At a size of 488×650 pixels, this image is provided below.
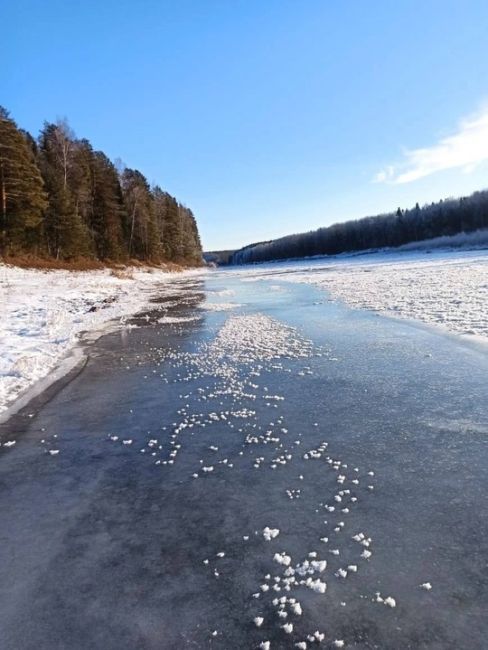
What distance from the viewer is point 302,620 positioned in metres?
2.46

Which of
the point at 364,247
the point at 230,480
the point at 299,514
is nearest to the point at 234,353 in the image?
the point at 230,480

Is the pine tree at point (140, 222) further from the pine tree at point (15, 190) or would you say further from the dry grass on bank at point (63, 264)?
the pine tree at point (15, 190)

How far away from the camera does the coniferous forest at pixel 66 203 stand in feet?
102

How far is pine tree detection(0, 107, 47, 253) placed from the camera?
100 feet

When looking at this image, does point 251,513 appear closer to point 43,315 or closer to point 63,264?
point 43,315

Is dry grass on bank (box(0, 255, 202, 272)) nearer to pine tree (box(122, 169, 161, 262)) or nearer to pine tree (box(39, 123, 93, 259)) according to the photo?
pine tree (box(39, 123, 93, 259))

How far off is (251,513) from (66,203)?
37.2 m

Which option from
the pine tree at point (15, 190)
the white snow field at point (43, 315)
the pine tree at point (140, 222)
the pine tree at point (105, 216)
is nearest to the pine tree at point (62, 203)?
the pine tree at point (15, 190)

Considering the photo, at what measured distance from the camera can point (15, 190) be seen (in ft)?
102

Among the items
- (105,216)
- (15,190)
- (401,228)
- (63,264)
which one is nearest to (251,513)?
(63,264)

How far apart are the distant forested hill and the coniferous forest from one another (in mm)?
74035

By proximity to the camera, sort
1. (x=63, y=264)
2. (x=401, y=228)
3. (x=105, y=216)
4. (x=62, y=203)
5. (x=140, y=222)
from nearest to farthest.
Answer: (x=63, y=264) → (x=62, y=203) → (x=105, y=216) → (x=140, y=222) → (x=401, y=228)

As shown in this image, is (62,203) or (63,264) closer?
(63,264)

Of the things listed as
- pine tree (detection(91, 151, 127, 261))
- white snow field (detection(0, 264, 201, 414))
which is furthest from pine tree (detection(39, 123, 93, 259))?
white snow field (detection(0, 264, 201, 414))
